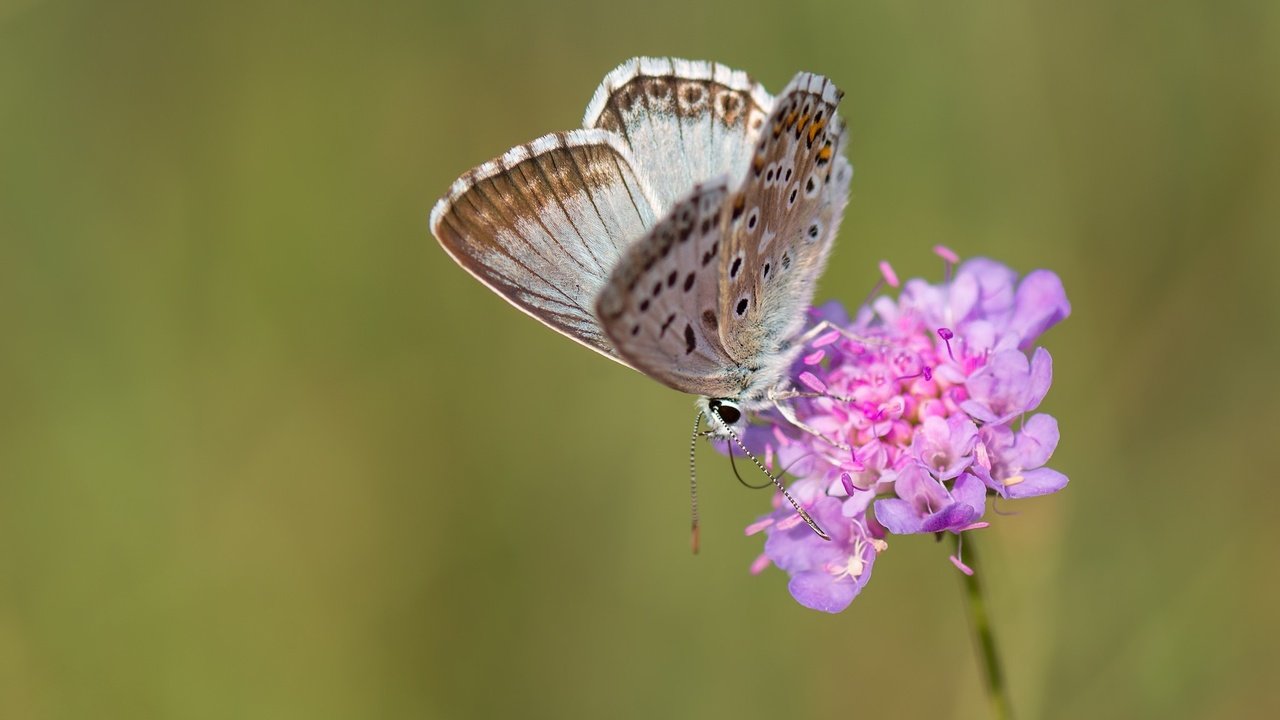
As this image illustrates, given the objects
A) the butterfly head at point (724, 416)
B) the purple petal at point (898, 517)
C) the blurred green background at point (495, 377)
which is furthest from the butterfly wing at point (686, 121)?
the blurred green background at point (495, 377)

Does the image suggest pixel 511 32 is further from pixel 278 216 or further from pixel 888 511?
pixel 888 511

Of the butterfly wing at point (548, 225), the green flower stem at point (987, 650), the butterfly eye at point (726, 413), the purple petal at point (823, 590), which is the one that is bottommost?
the green flower stem at point (987, 650)

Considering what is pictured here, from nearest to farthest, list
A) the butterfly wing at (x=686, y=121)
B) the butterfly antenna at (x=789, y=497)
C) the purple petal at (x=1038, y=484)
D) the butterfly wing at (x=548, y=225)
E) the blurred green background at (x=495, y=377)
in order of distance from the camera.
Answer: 1. the purple petal at (x=1038, y=484)
2. the butterfly antenna at (x=789, y=497)
3. the butterfly wing at (x=548, y=225)
4. the butterfly wing at (x=686, y=121)
5. the blurred green background at (x=495, y=377)

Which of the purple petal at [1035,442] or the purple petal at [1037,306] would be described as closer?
the purple petal at [1035,442]

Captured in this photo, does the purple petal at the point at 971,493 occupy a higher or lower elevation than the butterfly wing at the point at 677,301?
lower

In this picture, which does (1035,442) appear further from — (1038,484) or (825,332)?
(825,332)

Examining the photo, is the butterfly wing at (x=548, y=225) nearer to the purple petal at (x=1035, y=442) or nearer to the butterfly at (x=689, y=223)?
the butterfly at (x=689, y=223)

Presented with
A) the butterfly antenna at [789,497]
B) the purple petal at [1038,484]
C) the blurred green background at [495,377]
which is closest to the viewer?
the purple petal at [1038,484]
